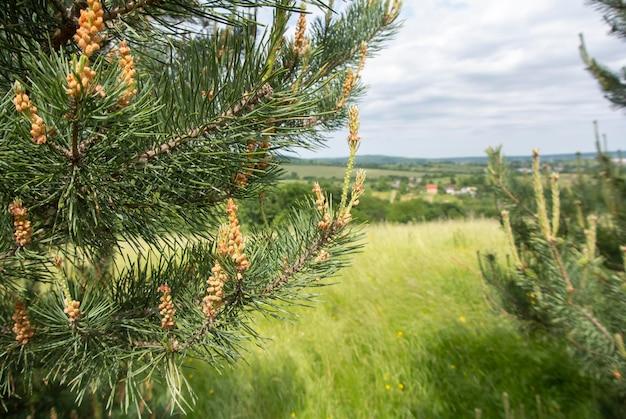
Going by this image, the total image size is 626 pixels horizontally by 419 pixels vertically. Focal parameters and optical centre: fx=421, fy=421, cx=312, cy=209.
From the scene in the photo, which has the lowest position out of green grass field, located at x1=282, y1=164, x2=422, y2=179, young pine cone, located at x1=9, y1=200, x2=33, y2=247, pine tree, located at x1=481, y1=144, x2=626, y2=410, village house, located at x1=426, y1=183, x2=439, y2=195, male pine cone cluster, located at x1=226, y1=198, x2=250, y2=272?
village house, located at x1=426, y1=183, x2=439, y2=195

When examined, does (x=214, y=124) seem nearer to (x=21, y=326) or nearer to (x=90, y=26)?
(x=90, y=26)

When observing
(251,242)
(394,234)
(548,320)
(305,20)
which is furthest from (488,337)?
(394,234)

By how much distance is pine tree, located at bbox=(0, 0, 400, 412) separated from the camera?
0.79 meters

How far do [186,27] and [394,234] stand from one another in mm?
7458

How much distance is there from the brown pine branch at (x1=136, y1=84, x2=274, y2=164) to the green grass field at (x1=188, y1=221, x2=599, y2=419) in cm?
217

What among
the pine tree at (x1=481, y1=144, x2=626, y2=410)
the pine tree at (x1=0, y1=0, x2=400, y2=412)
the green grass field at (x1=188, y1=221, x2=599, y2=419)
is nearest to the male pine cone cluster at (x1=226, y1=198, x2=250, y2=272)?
the pine tree at (x1=0, y1=0, x2=400, y2=412)

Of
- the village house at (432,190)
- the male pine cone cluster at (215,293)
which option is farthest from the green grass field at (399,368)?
the village house at (432,190)

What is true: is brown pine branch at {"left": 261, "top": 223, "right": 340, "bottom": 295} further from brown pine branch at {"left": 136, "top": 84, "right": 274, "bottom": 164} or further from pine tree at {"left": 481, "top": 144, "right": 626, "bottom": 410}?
pine tree at {"left": 481, "top": 144, "right": 626, "bottom": 410}

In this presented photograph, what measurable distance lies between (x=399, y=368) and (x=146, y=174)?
2.95 m

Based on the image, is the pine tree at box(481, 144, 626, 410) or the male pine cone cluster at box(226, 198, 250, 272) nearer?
the male pine cone cluster at box(226, 198, 250, 272)

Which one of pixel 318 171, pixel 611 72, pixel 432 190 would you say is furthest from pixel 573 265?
pixel 432 190

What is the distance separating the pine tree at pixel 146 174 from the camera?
31.1 inches

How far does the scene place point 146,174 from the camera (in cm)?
98

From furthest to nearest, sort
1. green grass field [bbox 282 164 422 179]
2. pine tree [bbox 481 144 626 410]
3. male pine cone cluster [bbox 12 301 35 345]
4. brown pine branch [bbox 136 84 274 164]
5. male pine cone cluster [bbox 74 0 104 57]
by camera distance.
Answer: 1. pine tree [bbox 481 144 626 410]
2. green grass field [bbox 282 164 422 179]
3. male pine cone cluster [bbox 12 301 35 345]
4. brown pine branch [bbox 136 84 274 164]
5. male pine cone cluster [bbox 74 0 104 57]
